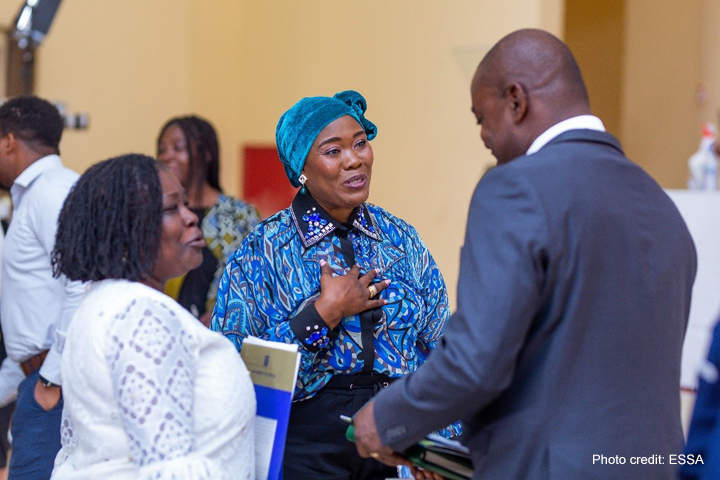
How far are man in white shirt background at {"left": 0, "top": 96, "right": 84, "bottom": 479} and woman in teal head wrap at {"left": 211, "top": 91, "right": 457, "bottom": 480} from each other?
778 millimetres

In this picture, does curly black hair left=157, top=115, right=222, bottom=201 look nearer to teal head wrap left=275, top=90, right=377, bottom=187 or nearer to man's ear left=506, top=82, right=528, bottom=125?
teal head wrap left=275, top=90, right=377, bottom=187

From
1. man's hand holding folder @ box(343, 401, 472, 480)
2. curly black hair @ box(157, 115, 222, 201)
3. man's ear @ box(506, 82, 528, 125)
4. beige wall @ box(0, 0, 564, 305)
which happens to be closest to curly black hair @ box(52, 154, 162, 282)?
man's hand holding folder @ box(343, 401, 472, 480)

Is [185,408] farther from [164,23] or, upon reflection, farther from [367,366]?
[164,23]

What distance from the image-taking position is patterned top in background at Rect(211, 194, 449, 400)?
8.05 ft

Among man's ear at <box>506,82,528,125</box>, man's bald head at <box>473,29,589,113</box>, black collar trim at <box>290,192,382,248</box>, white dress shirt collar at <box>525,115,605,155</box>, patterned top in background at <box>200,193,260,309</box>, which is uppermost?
man's bald head at <box>473,29,589,113</box>

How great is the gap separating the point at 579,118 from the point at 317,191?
95 cm

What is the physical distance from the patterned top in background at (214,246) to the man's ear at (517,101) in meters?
2.56

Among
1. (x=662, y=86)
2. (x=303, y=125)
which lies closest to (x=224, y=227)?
(x=303, y=125)

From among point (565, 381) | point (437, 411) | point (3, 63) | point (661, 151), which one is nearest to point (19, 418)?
point (437, 411)

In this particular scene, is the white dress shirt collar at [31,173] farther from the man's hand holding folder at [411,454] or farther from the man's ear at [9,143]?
the man's hand holding folder at [411,454]

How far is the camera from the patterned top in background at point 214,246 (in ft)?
14.3

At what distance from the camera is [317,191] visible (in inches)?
104

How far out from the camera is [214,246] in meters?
4.41

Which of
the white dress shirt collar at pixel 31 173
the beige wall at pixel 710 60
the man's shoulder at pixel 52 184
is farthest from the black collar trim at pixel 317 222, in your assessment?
the beige wall at pixel 710 60
